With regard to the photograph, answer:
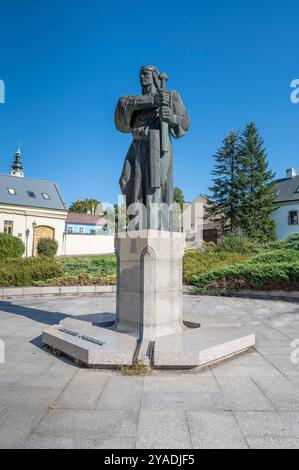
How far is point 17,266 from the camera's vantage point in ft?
45.3

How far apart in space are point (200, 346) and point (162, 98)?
391 centimetres

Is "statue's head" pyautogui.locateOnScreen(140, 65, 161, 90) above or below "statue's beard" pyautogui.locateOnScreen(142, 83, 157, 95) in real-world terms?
above

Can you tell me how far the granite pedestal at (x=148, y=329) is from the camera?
4102mm

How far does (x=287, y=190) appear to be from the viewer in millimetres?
41656

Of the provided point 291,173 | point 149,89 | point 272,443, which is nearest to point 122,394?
point 272,443

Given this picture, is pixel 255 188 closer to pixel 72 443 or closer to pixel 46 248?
pixel 46 248

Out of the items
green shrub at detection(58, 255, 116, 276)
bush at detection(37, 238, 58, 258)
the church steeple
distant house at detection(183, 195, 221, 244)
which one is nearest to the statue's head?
green shrub at detection(58, 255, 116, 276)

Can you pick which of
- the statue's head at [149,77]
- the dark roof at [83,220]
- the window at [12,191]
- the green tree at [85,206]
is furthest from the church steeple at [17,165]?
the statue's head at [149,77]

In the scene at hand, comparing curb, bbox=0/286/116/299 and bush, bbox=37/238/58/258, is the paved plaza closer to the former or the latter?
curb, bbox=0/286/116/299

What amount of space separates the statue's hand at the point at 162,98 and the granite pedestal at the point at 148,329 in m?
2.14

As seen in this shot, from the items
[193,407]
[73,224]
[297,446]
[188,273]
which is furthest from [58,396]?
[73,224]

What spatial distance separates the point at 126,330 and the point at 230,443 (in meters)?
2.90

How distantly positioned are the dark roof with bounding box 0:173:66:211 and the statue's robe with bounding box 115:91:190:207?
106 feet

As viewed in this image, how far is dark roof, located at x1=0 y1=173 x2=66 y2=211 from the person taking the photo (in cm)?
3547
